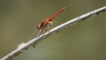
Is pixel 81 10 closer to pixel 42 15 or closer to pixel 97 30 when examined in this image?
pixel 97 30

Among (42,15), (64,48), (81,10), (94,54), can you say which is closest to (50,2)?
(42,15)

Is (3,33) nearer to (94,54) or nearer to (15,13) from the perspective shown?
(15,13)

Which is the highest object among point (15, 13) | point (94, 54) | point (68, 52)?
point (15, 13)

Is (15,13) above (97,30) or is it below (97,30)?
above

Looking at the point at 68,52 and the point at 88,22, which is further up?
the point at 88,22

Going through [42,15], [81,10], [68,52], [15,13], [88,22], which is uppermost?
[15,13]

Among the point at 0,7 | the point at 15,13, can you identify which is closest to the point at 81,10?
the point at 15,13
